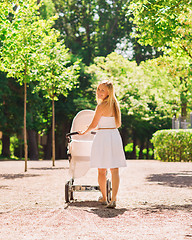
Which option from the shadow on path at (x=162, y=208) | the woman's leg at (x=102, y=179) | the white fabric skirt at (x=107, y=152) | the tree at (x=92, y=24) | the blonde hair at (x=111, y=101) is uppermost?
the tree at (x=92, y=24)

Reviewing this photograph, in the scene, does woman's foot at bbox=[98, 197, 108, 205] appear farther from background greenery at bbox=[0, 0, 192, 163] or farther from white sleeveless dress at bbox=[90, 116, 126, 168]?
background greenery at bbox=[0, 0, 192, 163]

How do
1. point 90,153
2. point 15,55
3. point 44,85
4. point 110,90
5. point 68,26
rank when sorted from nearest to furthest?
point 110,90 < point 90,153 < point 15,55 < point 44,85 < point 68,26

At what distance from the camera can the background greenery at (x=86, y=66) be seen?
1435cm

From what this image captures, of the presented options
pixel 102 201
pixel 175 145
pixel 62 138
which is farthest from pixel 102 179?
pixel 62 138

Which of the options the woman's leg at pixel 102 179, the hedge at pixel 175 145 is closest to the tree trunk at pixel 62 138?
the hedge at pixel 175 145

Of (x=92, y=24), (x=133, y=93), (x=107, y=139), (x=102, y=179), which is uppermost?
(x=92, y=24)

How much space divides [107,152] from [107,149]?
0.15 ft

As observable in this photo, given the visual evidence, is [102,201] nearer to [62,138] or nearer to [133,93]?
[133,93]

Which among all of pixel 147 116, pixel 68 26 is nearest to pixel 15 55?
pixel 147 116

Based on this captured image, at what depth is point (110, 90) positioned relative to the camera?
7305 mm

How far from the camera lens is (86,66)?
38.2m

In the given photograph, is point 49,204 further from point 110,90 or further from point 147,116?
point 147,116

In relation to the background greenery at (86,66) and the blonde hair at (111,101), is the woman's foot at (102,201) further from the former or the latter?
the background greenery at (86,66)

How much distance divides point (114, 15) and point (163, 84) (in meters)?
11.7
